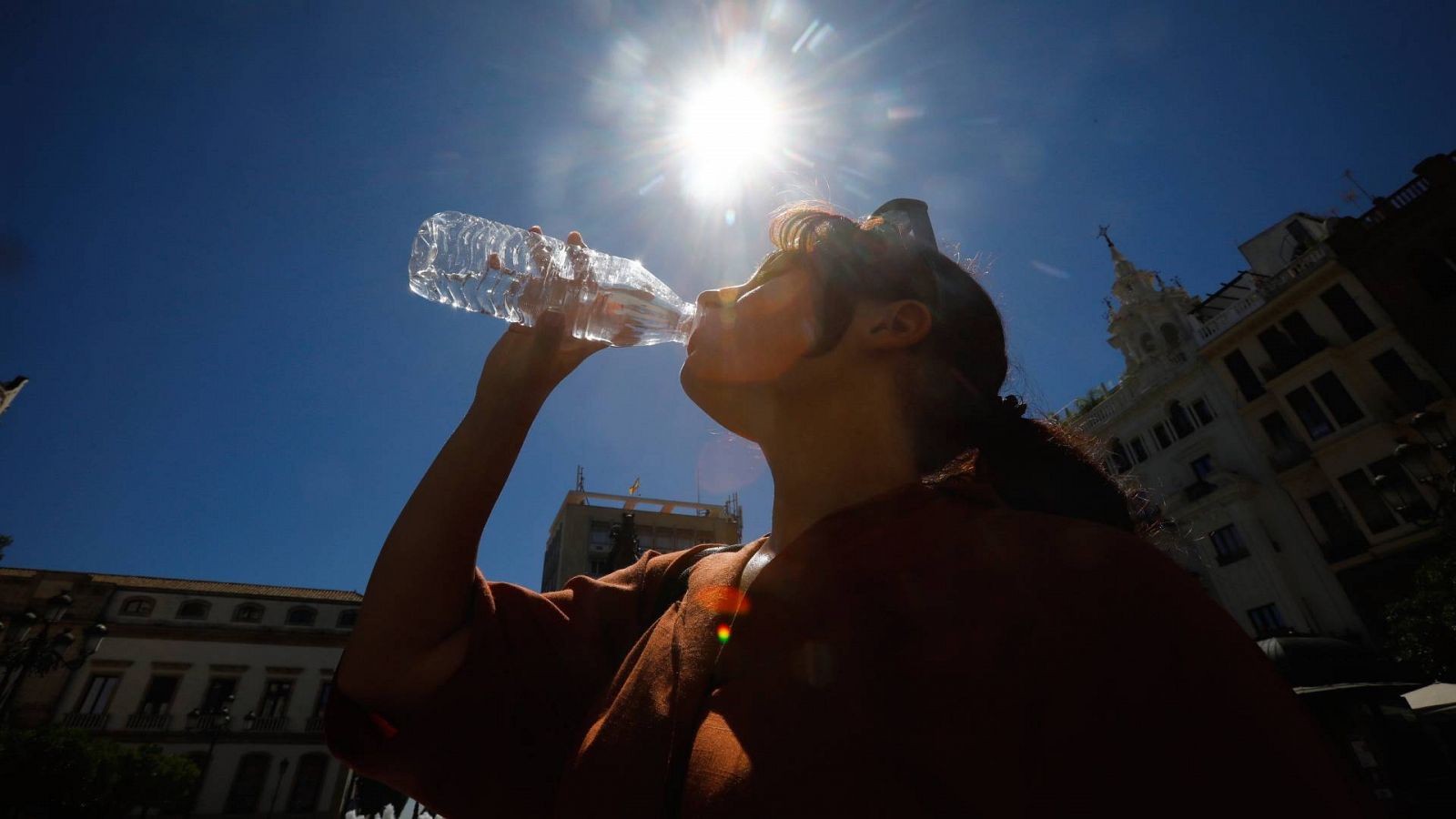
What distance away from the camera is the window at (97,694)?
1078 inches

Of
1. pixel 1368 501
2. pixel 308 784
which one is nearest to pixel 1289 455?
pixel 1368 501

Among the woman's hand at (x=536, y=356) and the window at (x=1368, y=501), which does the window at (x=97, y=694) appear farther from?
the window at (x=1368, y=501)

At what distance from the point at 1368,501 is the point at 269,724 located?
43154 mm

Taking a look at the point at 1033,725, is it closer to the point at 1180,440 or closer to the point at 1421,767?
the point at 1421,767

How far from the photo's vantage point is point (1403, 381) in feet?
59.3

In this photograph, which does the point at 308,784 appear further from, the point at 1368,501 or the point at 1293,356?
the point at 1293,356

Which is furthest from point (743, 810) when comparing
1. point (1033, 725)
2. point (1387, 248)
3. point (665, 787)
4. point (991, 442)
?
point (1387, 248)

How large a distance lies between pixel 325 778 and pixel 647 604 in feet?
120

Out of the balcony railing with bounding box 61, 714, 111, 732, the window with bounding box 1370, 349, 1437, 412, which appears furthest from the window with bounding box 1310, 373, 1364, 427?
the balcony railing with bounding box 61, 714, 111, 732

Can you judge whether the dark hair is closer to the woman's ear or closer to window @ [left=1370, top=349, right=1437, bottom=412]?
the woman's ear

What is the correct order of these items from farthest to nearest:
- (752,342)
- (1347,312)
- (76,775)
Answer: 1. (1347,312)
2. (76,775)
3. (752,342)

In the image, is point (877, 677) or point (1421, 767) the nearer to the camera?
point (877, 677)

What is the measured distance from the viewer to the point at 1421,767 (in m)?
15.5

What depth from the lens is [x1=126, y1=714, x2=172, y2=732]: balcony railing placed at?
27.5 metres
